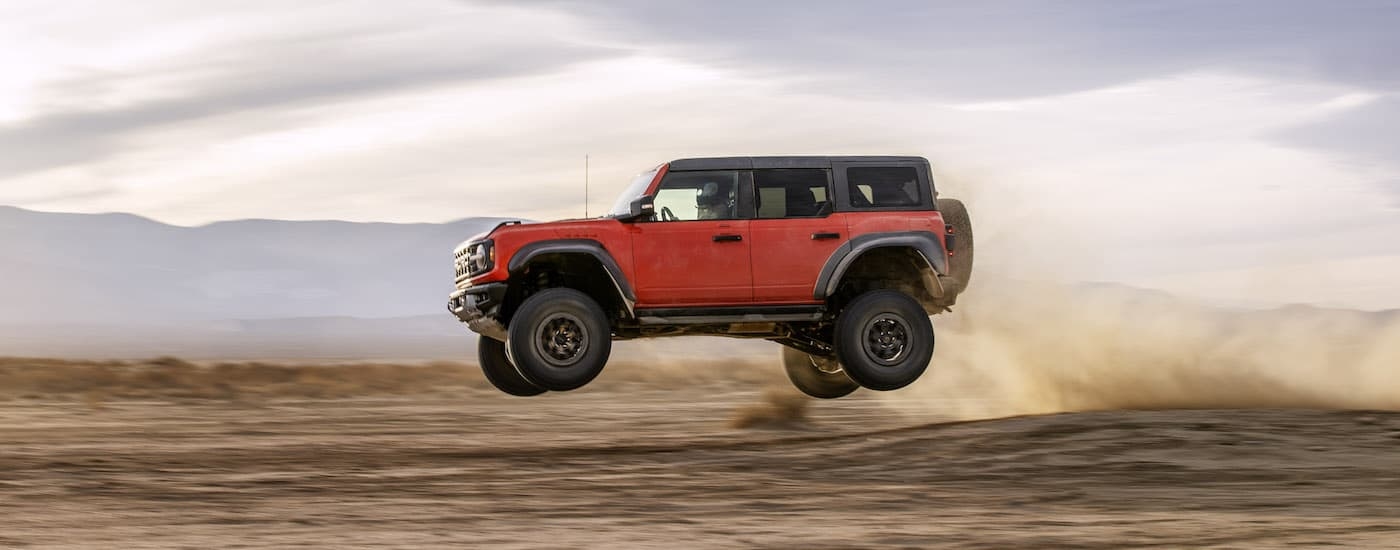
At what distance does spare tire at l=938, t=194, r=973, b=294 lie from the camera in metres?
15.1

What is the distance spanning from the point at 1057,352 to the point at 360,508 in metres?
11.1

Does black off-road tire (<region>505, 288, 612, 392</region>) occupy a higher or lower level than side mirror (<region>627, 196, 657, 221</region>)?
lower

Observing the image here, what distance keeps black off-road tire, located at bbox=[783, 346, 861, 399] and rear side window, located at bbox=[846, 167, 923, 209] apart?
2.98 metres

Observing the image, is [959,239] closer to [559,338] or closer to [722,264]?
[722,264]

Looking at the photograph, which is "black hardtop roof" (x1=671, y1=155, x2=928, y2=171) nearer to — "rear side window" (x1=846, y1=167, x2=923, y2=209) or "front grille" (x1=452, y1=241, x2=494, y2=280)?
"rear side window" (x1=846, y1=167, x2=923, y2=209)

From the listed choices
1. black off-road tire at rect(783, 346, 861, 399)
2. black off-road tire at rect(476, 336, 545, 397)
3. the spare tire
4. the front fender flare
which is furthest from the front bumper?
the spare tire

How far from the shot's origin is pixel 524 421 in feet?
90.1

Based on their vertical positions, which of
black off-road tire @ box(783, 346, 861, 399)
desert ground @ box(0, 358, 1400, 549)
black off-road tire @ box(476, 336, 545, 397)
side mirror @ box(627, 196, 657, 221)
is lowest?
desert ground @ box(0, 358, 1400, 549)

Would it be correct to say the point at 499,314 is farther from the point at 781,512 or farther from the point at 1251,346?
the point at 1251,346

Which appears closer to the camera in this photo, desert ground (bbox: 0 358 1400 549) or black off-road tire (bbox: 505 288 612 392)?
desert ground (bbox: 0 358 1400 549)

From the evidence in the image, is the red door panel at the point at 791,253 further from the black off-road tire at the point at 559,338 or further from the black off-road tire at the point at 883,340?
the black off-road tire at the point at 559,338

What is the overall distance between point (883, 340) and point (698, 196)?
7.45ft

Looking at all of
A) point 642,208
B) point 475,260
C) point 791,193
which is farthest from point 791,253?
point 475,260

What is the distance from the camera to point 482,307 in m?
14.2
